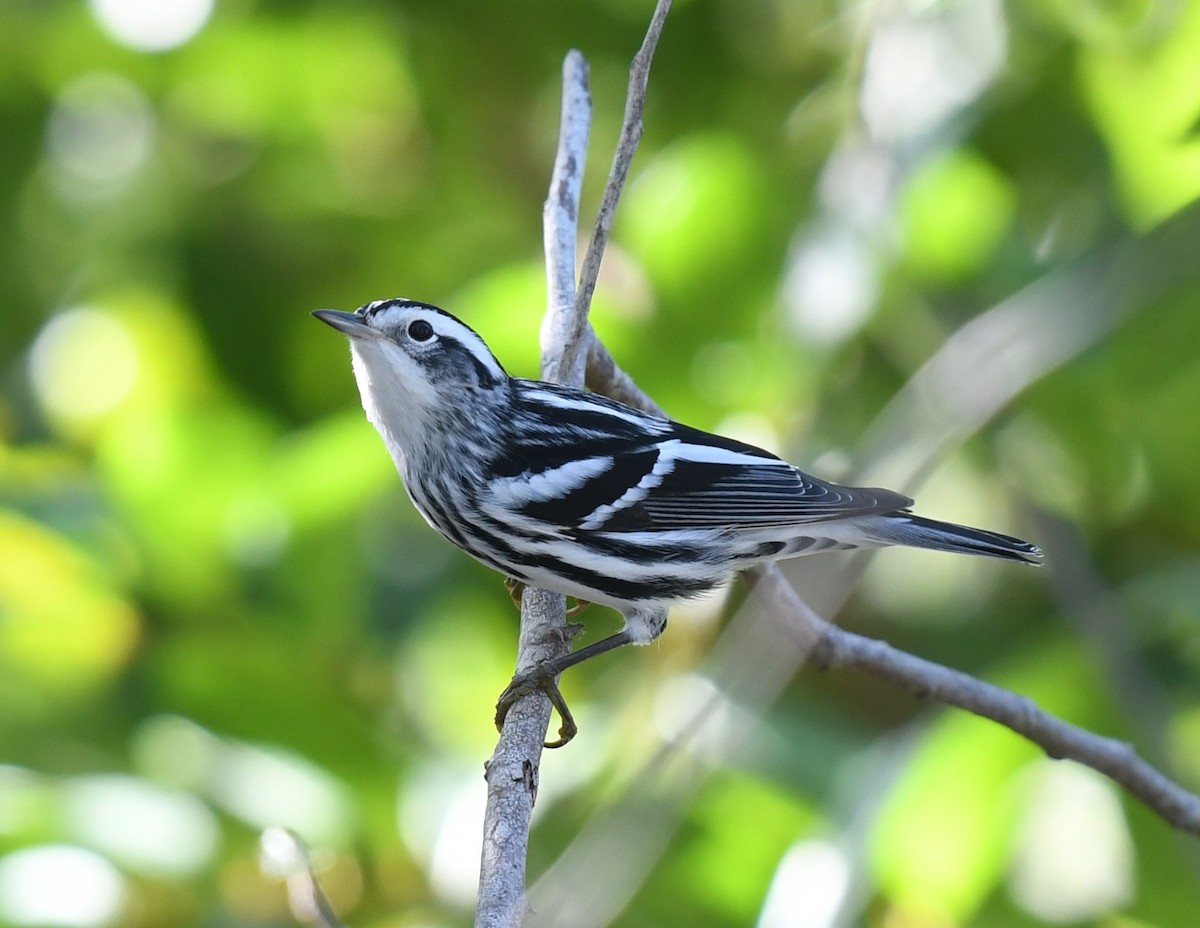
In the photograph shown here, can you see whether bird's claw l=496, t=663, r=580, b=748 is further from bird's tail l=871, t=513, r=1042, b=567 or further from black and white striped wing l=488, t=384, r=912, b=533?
bird's tail l=871, t=513, r=1042, b=567

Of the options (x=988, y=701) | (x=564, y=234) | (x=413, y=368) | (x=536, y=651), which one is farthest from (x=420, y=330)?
(x=988, y=701)

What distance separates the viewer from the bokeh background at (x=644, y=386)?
2.97m

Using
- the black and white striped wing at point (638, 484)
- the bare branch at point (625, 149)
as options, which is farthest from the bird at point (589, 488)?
the bare branch at point (625, 149)

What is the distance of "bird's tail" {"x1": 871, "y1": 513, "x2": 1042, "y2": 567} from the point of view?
256 cm

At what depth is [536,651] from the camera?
8.08ft

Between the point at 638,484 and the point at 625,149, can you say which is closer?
the point at 625,149

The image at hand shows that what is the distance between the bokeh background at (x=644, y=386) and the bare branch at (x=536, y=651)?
1.03 ft

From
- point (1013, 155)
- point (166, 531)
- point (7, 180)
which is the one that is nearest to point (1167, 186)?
point (1013, 155)

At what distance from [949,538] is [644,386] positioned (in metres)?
1.02

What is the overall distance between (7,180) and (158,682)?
1856 mm

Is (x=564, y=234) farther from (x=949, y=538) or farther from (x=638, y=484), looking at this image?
(x=949, y=538)

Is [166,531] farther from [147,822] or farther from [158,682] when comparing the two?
[147,822]

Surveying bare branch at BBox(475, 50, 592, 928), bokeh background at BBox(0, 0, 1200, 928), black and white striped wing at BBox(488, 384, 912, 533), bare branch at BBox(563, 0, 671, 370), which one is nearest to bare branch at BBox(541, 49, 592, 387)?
bare branch at BBox(475, 50, 592, 928)

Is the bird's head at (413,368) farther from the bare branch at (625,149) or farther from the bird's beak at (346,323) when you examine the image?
the bare branch at (625,149)
